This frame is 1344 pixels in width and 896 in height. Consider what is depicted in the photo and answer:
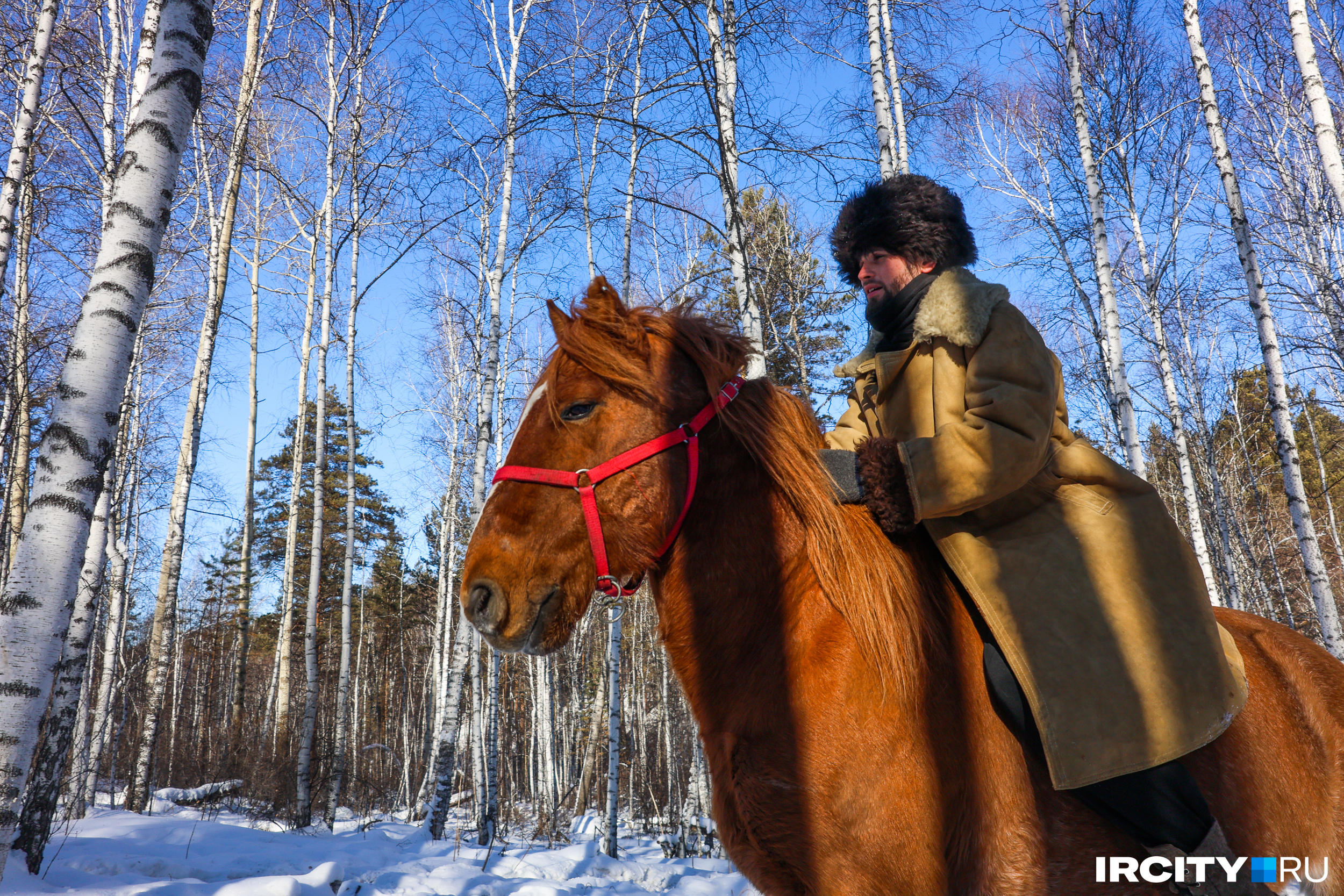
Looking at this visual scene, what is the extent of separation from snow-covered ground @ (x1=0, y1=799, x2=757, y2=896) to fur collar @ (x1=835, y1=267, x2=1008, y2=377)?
369cm

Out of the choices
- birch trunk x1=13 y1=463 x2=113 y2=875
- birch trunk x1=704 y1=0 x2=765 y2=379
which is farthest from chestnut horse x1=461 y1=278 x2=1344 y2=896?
birch trunk x1=13 y1=463 x2=113 y2=875

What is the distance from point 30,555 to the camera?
9.08 ft

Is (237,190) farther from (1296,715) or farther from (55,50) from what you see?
(1296,715)

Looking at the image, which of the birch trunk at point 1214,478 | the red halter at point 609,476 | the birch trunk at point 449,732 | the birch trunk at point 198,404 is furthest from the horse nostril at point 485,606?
the birch trunk at point 1214,478

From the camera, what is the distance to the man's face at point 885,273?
7.17 feet

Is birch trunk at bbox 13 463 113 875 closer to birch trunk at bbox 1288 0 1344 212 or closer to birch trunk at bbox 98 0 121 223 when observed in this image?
birch trunk at bbox 98 0 121 223

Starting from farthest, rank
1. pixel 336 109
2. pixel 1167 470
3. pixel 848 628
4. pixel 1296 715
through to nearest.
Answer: pixel 1167 470
pixel 336 109
pixel 1296 715
pixel 848 628

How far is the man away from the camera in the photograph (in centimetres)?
151

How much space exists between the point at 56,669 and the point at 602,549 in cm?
264

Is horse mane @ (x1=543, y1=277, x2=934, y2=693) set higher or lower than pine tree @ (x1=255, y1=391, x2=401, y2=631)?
lower

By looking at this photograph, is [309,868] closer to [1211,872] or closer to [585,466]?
[585,466]

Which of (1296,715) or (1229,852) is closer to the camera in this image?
(1229,852)

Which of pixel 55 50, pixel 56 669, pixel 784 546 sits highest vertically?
pixel 55 50

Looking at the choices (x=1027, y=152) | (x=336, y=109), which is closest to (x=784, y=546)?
(x=336, y=109)
